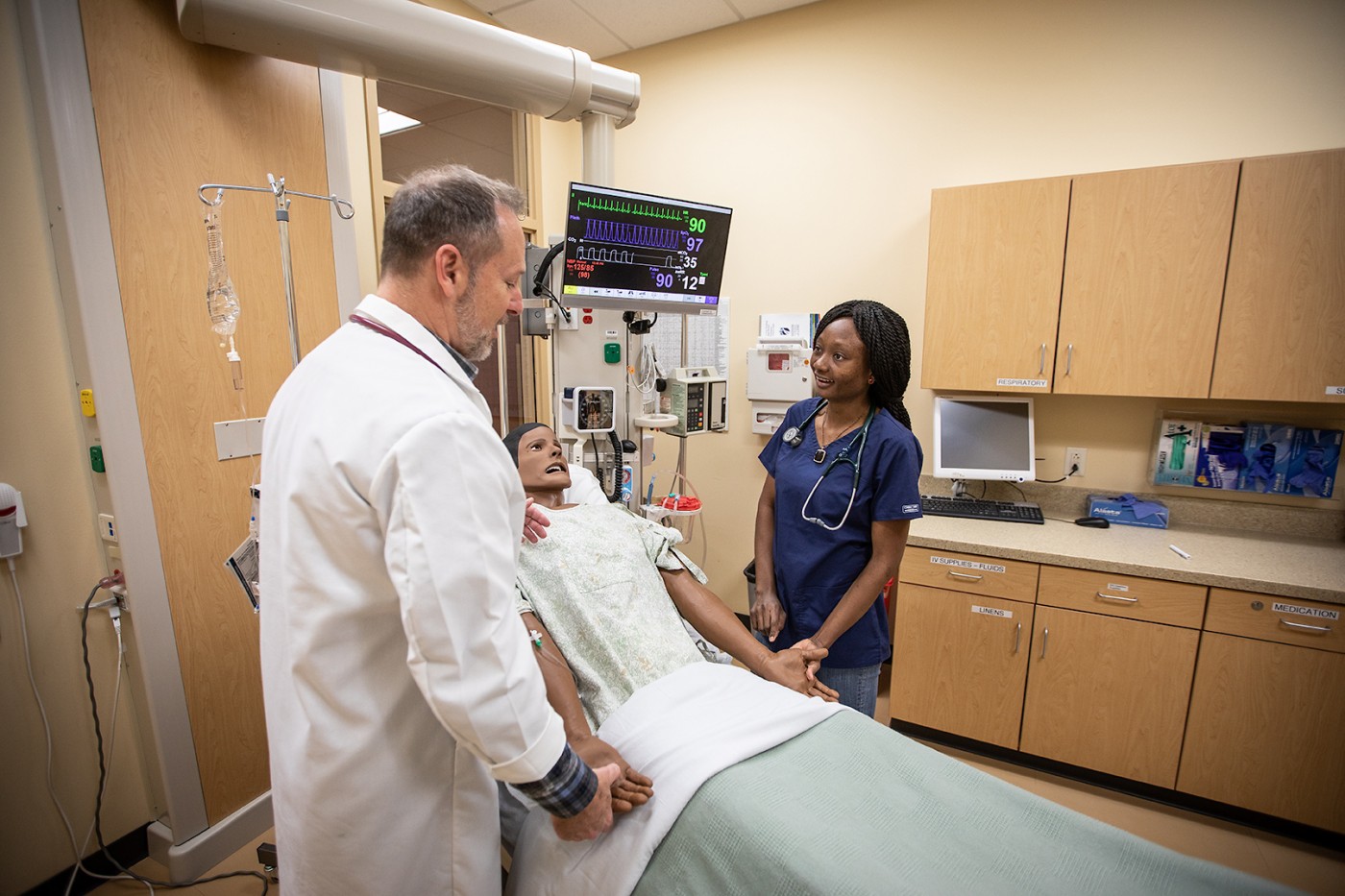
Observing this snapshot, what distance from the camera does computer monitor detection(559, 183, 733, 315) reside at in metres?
1.78

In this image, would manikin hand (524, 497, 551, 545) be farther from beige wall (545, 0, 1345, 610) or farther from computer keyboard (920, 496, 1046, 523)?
beige wall (545, 0, 1345, 610)

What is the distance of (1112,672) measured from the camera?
212 centimetres

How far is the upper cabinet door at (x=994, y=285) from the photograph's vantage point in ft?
7.50

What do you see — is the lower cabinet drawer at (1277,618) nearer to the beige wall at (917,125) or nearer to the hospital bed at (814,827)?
the beige wall at (917,125)

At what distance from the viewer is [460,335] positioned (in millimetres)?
1003

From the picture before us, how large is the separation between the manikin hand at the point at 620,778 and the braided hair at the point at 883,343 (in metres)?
1.04

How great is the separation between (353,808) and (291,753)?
0.42 ft

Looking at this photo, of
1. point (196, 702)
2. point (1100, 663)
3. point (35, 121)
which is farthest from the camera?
point (1100, 663)

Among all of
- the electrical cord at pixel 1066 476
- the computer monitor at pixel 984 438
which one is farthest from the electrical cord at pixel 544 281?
the electrical cord at pixel 1066 476

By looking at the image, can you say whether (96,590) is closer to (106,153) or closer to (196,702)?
(196,702)

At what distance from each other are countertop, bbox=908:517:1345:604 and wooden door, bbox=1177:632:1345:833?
20cm

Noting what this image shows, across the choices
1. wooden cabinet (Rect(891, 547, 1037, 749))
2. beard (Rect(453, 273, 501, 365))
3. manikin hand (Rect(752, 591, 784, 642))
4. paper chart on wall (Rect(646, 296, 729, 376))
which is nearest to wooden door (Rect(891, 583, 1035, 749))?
wooden cabinet (Rect(891, 547, 1037, 749))

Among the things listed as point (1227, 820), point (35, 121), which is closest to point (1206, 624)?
point (1227, 820)

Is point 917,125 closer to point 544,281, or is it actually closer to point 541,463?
point 544,281
